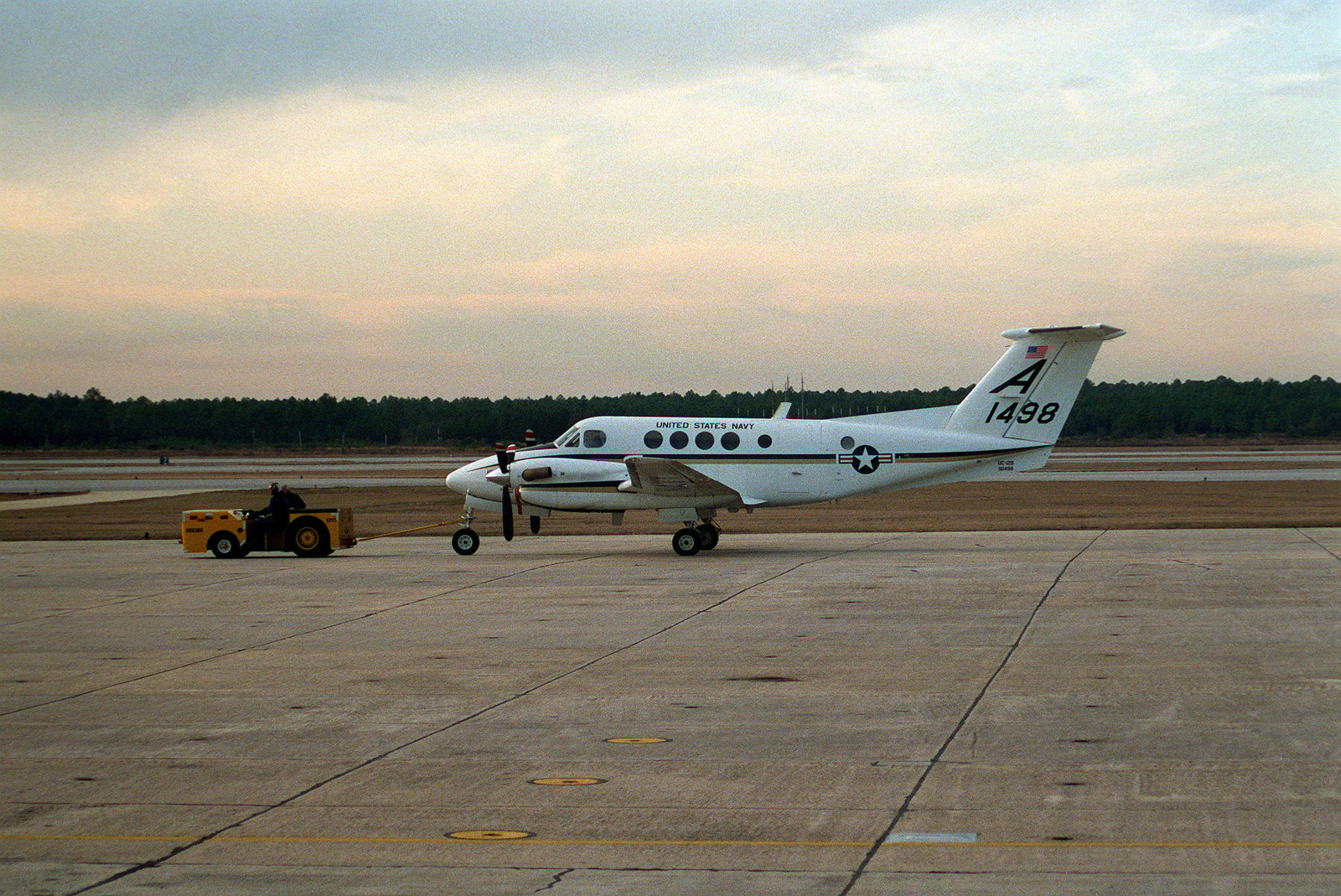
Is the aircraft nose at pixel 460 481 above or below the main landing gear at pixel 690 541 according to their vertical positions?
above

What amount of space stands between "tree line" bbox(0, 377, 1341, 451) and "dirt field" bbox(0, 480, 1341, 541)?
2912 inches

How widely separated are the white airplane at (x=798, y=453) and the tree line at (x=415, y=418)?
97.6m

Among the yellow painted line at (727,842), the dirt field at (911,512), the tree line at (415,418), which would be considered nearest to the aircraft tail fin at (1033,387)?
the dirt field at (911,512)

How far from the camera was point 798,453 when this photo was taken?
28281 millimetres

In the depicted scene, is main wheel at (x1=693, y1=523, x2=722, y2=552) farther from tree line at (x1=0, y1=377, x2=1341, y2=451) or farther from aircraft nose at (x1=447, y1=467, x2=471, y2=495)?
tree line at (x1=0, y1=377, x2=1341, y2=451)

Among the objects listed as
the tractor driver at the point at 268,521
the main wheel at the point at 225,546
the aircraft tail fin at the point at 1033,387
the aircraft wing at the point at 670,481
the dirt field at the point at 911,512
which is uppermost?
the aircraft tail fin at the point at 1033,387

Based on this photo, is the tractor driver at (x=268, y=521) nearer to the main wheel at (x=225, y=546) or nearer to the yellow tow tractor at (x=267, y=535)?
the yellow tow tractor at (x=267, y=535)

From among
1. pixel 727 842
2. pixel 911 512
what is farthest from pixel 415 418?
A: pixel 727 842

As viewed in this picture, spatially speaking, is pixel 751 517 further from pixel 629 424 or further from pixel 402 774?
pixel 402 774

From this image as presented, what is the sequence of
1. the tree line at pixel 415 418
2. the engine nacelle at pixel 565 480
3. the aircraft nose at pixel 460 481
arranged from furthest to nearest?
the tree line at pixel 415 418 < the aircraft nose at pixel 460 481 < the engine nacelle at pixel 565 480

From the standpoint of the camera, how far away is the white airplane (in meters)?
27.9

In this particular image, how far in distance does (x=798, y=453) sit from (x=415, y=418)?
131 m

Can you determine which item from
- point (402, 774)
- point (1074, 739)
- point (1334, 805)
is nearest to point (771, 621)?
point (1074, 739)

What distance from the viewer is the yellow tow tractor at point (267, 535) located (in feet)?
94.2
